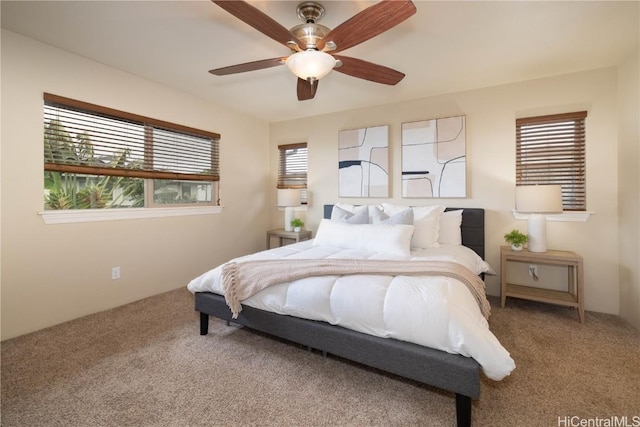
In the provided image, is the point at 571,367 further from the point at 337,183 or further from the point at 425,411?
the point at 337,183

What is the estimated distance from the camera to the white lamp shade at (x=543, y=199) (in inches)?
105

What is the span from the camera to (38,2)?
192cm

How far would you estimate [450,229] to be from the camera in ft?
10.4

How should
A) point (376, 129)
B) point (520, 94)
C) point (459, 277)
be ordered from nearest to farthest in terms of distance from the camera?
point (459, 277)
point (520, 94)
point (376, 129)

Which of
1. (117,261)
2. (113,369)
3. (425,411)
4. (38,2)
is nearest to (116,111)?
(38,2)

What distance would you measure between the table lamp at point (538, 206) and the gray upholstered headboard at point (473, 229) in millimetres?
437

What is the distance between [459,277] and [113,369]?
238cm

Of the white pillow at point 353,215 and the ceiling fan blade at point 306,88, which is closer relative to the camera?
the ceiling fan blade at point 306,88

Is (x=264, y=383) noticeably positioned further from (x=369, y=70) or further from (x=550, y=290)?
(x=550, y=290)

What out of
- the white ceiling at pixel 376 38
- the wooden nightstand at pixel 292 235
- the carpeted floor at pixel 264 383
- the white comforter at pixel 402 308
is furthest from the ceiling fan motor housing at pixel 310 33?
the wooden nightstand at pixel 292 235

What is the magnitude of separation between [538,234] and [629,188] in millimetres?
796

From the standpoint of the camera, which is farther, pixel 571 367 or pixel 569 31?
pixel 569 31

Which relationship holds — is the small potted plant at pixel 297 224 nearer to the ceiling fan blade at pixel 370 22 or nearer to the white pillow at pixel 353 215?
the white pillow at pixel 353 215

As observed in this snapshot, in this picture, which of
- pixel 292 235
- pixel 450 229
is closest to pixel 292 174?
pixel 292 235
